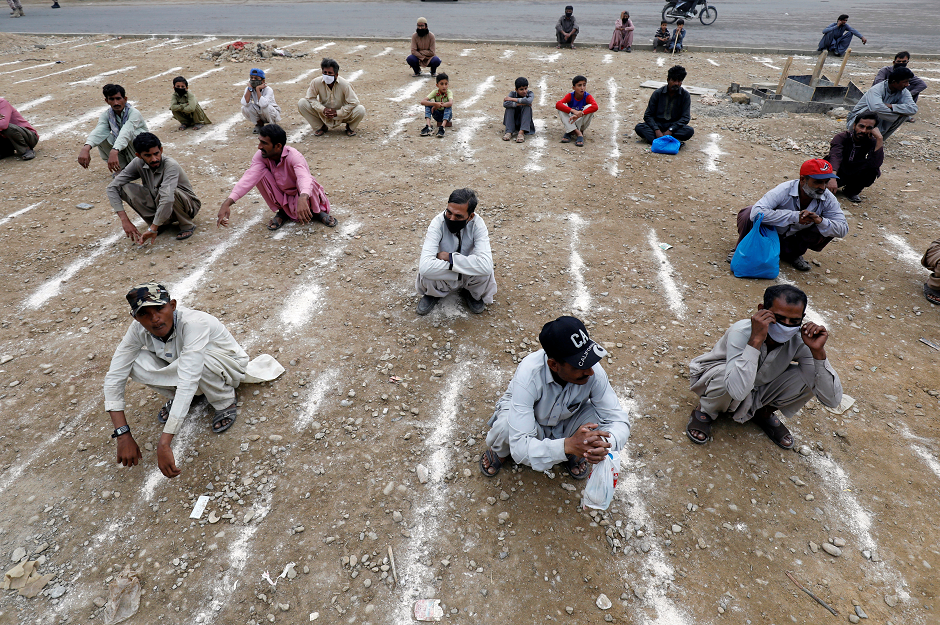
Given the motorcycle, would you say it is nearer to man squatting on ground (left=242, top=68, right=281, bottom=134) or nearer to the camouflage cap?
man squatting on ground (left=242, top=68, right=281, bottom=134)

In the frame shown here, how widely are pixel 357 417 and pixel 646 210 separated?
4.67m

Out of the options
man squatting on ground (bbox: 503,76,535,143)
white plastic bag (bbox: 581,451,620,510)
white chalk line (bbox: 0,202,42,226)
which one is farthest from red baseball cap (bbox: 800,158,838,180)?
white chalk line (bbox: 0,202,42,226)

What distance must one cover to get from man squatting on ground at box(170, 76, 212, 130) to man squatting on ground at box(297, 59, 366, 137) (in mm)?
1972

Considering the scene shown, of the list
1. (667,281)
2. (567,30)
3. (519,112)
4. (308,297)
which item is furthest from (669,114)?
(567,30)

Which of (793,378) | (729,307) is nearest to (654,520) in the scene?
(793,378)

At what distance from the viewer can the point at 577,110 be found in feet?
26.3

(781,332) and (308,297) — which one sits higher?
(781,332)

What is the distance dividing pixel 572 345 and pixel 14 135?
9.65 m

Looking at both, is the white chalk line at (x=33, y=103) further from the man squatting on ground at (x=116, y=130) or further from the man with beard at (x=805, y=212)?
the man with beard at (x=805, y=212)

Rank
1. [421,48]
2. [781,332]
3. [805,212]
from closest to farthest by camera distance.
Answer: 1. [781,332]
2. [805,212]
3. [421,48]

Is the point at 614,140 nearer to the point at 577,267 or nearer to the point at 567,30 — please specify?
the point at 577,267

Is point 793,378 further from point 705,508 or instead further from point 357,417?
point 357,417

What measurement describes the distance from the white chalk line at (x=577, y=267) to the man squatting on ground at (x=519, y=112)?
301 centimetres

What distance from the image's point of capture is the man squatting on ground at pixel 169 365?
286cm
